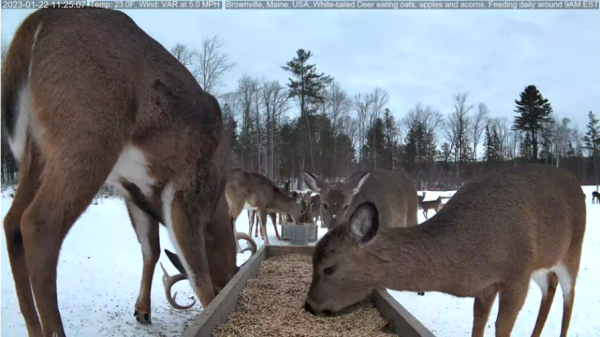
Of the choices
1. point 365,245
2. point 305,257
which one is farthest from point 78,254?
point 365,245

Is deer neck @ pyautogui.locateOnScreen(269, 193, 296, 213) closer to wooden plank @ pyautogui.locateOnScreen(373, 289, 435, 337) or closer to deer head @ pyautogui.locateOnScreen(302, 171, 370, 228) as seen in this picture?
deer head @ pyautogui.locateOnScreen(302, 171, 370, 228)

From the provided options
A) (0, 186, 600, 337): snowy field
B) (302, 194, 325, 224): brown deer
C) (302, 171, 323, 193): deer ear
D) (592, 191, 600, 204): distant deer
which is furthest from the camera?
(592, 191, 600, 204): distant deer

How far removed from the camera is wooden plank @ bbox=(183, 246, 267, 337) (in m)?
3.16

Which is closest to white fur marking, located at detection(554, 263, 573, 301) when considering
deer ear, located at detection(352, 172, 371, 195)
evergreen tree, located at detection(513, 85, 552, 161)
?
deer ear, located at detection(352, 172, 371, 195)

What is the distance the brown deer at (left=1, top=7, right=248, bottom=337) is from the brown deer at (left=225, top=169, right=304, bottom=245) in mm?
11402

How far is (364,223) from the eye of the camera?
3.30m

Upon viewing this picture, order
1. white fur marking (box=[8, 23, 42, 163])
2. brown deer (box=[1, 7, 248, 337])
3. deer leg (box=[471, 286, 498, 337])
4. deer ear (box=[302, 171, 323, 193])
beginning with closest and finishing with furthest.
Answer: brown deer (box=[1, 7, 248, 337]) < white fur marking (box=[8, 23, 42, 163]) < deer leg (box=[471, 286, 498, 337]) < deer ear (box=[302, 171, 323, 193])

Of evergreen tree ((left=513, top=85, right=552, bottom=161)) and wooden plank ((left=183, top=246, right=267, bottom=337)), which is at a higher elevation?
evergreen tree ((left=513, top=85, right=552, bottom=161))

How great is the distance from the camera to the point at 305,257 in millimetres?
8695

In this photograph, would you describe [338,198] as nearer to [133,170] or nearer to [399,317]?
[399,317]

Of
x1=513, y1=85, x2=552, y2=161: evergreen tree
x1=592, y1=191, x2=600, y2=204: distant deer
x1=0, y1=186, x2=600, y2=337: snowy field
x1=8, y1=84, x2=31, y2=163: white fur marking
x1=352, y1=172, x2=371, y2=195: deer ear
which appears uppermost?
x1=513, y1=85, x2=552, y2=161: evergreen tree

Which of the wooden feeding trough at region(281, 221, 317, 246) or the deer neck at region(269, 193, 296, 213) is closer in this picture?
the wooden feeding trough at region(281, 221, 317, 246)

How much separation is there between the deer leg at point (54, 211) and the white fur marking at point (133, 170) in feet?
1.63

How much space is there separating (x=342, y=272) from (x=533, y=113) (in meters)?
63.6
